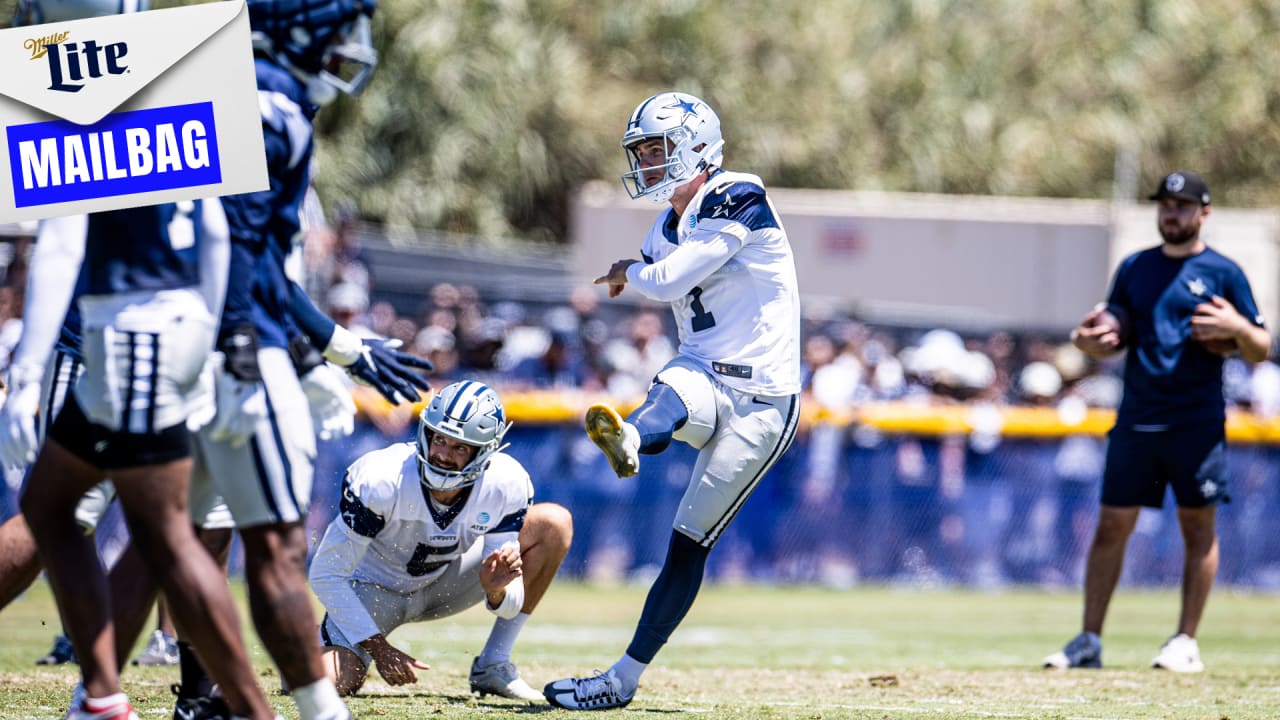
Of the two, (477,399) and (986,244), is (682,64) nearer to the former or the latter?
(986,244)

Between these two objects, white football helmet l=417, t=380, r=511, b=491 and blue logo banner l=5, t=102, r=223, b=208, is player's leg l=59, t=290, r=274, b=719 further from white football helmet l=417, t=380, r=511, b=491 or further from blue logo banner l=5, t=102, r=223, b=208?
white football helmet l=417, t=380, r=511, b=491

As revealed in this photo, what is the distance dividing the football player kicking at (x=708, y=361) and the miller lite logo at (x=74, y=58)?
6.78 feet

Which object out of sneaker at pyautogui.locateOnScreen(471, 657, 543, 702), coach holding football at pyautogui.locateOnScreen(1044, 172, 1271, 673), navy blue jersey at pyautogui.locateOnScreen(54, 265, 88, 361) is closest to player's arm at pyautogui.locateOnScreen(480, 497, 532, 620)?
sneaker at pyautogui.locateOnScreen(471, 657, 543, 702)

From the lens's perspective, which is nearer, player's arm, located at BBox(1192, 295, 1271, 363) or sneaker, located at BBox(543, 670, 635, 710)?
sneaker, located at BBox(543, 670, 635, 710)

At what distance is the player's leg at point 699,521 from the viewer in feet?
19.7

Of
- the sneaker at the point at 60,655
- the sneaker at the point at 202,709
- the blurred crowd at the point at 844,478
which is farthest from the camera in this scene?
the blurred crowd at the point at 844,478

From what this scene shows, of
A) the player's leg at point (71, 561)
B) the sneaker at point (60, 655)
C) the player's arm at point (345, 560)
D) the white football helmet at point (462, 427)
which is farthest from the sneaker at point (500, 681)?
the player's leg at point (71, 561)

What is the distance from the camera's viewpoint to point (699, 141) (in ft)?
20.4

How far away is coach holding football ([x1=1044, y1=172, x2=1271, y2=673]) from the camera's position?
8359mm

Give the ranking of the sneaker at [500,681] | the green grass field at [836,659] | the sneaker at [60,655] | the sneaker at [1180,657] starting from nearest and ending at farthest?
the green grass field at [836,659]
the sneaker at [500,681]
the sneaker at [60,655]
the sneaker at [1180,657]

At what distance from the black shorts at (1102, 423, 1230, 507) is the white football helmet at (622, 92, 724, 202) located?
3.32 m

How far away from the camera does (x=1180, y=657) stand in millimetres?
8094

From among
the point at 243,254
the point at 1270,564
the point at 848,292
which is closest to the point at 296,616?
the point at 243,254

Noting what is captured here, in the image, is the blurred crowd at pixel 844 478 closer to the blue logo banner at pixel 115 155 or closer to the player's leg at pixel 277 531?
the blue logo banner at pixel 115 155
